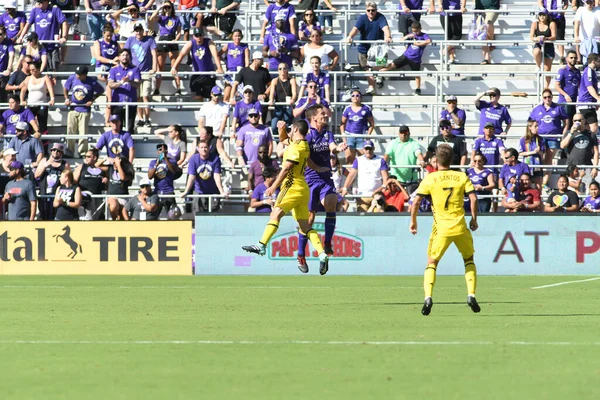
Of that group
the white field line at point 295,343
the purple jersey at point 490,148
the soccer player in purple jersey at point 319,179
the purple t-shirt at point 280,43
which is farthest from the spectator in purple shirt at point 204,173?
the white field line at point 295,343

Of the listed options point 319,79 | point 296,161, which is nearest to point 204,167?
point 319,79

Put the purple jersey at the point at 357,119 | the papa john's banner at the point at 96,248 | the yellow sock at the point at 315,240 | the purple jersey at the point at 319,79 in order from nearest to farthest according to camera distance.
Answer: the yellow sock at the point at 315,240 < the papa john's banner at the point at 96,248 < the purple jersey at the point at 357,119 < the purple jersey at the point at 319,79

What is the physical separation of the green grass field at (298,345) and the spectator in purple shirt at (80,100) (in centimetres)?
906

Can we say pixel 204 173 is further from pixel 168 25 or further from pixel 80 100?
pixel 168 25

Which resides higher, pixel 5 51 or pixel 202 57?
pixel 5 51

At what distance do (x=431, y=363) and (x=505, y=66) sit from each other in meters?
18.5

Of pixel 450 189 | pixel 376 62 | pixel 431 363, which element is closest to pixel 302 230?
pixel 450 189

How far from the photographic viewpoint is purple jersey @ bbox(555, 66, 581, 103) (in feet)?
77.3

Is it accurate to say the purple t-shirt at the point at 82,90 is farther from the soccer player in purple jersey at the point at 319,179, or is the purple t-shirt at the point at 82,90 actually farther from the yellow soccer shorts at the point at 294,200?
the yellow soccer shorts at the point at 294,200

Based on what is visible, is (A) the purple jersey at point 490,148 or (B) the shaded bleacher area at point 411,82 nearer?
(A) the purple jersey at point 490,148

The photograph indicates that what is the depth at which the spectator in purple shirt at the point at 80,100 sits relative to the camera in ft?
79.5

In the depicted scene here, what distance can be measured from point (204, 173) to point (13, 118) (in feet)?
15.9

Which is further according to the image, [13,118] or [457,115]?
[13,118]

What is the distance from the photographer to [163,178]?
22094 mm
